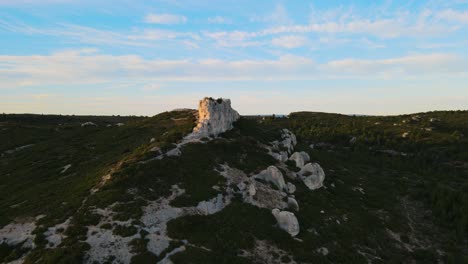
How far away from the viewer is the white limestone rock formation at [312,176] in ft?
195

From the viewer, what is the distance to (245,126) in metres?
78.4

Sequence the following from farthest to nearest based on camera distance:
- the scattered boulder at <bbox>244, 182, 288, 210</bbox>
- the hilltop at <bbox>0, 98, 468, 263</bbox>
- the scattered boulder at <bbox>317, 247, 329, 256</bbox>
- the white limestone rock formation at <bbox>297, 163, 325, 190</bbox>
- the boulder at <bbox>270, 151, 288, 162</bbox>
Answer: the boulder at <bbox>270, 151, 288, 162</bbox>
the white limestone rock formation at <bbox>297, 163, 325, 190</bbox>
the scattered boulder at <bbox>244, 182, 288, 210</bbox>
the scattered boulder at <bbox>317, 247, 329, 256</bbox>
the hilltop at <bbox>0, 98, 468, 263</bbox>

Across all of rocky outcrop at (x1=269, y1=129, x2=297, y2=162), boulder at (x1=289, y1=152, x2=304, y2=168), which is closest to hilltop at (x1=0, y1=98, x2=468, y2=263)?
boulder at (x1=289, y1=152, x2=304, y2=168)

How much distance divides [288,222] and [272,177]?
12.2 m

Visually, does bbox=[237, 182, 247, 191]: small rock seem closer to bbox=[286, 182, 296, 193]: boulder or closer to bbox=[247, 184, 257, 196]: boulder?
bbox=[247, 184, 257, 196]: boulder

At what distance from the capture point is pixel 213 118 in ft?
222

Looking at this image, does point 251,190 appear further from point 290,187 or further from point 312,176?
point 312,176

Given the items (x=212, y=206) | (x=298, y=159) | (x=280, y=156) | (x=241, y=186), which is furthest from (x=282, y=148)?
(x=212, y=206)

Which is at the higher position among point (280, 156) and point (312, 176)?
point (280, 156)

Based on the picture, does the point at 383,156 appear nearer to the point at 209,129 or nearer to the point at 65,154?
the point at 209,129

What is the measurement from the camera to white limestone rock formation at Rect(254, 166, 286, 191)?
52184 millimetres

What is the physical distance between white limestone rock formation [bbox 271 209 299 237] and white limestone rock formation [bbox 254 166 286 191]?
9654 mm

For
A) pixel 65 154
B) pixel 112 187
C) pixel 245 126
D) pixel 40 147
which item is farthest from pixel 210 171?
pixel 40 147

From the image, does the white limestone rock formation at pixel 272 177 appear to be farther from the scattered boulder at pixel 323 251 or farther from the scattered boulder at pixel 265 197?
the scattered boulder at pixel 323 251
